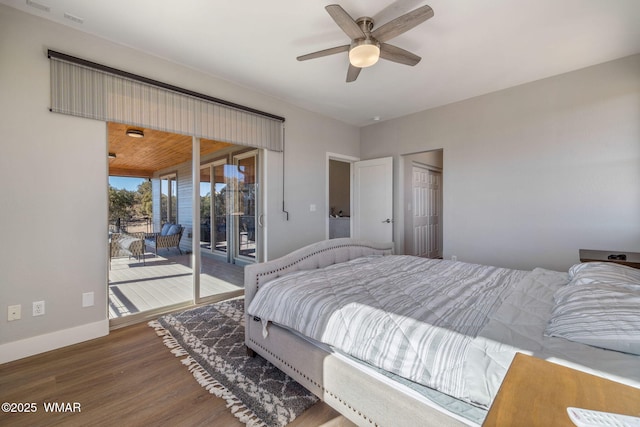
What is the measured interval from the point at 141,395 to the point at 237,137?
2747 mm

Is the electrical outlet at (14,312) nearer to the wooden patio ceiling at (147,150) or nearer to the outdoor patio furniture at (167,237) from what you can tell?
the outdoor patio furniture at (167,237)

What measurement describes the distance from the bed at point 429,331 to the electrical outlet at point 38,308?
1.76 metres

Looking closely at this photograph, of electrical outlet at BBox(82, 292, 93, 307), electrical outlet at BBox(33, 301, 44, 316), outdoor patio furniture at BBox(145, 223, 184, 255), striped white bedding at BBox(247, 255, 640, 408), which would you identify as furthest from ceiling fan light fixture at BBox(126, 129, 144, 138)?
striped white bedding at BBox(247, 255, 640, 408)

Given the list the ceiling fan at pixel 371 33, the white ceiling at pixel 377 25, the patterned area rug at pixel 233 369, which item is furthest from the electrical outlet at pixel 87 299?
the ceiling fan at pixel 371 33

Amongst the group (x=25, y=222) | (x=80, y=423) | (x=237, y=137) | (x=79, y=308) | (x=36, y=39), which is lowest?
(x=80, y=423)

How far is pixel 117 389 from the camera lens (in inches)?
70.2

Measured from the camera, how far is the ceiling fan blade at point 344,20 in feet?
5.99

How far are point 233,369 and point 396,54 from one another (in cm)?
285

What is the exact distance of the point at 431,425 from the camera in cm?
108

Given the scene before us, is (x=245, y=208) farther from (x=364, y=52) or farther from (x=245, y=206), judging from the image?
(x=364, y=52)

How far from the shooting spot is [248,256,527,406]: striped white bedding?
114cm

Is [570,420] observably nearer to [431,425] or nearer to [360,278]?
[431,425]

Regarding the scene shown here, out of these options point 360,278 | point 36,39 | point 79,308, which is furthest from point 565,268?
point 36,39

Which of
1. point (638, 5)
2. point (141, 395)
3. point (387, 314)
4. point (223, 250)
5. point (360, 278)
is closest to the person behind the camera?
point (387, 314)
